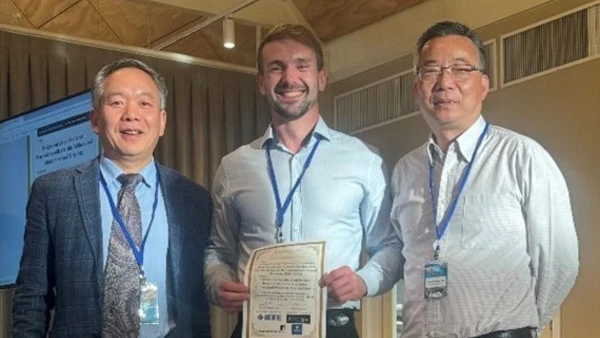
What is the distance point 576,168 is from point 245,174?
6.42ft

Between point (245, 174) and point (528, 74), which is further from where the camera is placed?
point (528, 74)

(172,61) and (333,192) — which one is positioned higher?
(172,61)

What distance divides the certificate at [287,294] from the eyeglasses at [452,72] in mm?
528

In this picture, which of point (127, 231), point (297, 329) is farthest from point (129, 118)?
point (297, 329)

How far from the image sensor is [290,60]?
99.7 inches

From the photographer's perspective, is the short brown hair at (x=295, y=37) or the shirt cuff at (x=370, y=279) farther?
the short brown hair at (x=295, y=37)

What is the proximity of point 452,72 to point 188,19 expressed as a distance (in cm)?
345

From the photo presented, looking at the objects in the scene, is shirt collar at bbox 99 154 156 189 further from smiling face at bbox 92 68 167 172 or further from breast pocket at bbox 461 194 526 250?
breast pocket at bbox 461 194 526 250

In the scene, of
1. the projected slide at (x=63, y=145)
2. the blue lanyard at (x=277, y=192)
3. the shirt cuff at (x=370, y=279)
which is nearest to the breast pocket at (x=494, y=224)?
the shirt cuff at (x=370, y=279)

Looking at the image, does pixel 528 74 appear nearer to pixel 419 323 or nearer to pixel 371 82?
pixel 371 82

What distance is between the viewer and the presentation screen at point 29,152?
3.92 metres

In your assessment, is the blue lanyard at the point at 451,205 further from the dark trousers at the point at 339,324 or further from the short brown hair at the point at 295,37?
the short brown hair at the point at 295,37

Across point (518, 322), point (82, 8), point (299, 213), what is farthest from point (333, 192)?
point (82, 8)

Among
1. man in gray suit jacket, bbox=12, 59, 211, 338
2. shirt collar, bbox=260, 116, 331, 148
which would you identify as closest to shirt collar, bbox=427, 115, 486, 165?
shirt collar, bbox=260, 116, 331, 148
